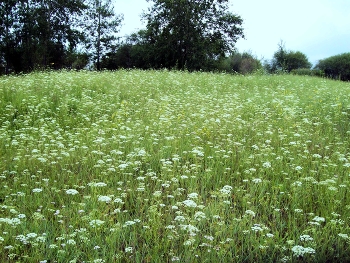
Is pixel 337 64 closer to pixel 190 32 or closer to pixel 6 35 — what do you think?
pixel 190 32

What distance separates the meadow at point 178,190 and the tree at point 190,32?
80.6 feet

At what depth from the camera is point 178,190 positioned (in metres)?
4.90

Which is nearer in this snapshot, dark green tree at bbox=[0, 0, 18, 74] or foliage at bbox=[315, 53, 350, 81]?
dark green tree at bbox=[0, 0, 18, 74]

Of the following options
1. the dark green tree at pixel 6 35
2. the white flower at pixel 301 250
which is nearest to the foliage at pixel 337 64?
the dark green tree at pixel 6 35

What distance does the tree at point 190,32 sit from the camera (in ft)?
108

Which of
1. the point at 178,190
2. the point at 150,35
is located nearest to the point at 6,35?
the point at 150,35

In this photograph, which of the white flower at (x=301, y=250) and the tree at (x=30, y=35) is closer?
the white flower at (x=301, y=250)

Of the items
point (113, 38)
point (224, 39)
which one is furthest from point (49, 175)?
point (113, 38)

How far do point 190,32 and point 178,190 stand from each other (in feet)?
99.3

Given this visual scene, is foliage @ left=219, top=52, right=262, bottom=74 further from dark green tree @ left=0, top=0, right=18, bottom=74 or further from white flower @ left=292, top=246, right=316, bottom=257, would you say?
white flower @ left=292, top=246, right=316, bottom=257

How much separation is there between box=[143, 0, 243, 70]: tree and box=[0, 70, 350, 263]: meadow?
24.6 meters

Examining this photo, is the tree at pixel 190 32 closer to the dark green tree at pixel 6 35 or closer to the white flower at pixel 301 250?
the dark green tree at pixel 6 35

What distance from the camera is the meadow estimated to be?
3850 millimetres

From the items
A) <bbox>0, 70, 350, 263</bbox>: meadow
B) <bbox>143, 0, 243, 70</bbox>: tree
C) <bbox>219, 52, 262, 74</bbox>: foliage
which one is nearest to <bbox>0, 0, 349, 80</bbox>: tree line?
<bbox>143, 0, 243, 70</bbox>: tree
